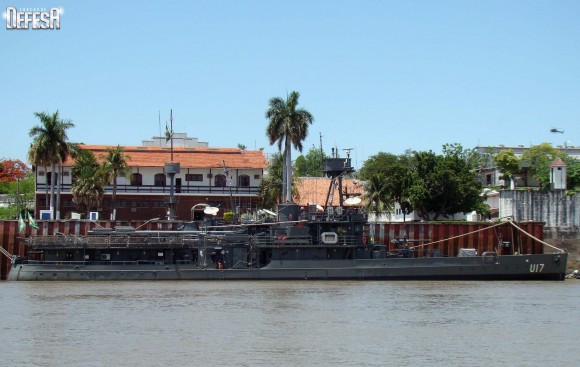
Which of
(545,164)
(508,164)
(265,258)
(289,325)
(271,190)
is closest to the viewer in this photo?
(289,325)

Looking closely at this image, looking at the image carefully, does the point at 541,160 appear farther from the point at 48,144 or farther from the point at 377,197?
the point at 48,144

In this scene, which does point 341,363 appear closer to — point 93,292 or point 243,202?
point 93,292

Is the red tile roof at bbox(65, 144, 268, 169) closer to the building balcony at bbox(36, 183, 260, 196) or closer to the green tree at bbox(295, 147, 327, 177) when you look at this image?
the building balcony at bbox(36, 183, 260, 196)

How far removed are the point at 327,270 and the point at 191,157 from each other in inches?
1227

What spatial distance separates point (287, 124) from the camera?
68.8 meters

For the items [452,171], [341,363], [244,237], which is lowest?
[341,363]

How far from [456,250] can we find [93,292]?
23866mm

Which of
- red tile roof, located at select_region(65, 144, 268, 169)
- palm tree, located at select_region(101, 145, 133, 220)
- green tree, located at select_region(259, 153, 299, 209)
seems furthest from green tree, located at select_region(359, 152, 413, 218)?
palm tree, located at select_region(101, 145, 133, 220)

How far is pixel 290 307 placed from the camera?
116 ft

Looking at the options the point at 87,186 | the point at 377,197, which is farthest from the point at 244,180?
the point at 87,186

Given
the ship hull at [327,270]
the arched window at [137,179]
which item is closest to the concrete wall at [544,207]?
the ship hull at [327,270]

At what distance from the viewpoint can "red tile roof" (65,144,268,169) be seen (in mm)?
74688

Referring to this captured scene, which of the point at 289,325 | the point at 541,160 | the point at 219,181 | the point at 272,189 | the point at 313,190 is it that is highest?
the point at 541,160

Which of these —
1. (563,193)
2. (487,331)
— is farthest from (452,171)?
(487,331)
